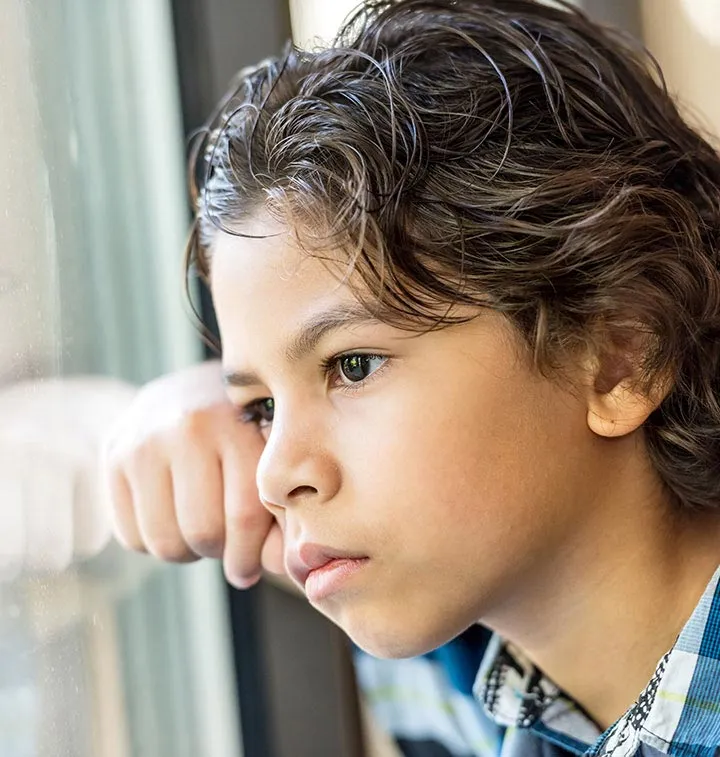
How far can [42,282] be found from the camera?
79 centimetres

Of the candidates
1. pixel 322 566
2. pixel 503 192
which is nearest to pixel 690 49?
pixel 503 192

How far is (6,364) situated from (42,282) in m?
0.09

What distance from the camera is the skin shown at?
751mm

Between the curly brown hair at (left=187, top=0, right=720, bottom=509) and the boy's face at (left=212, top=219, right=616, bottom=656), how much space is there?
0.03 metres

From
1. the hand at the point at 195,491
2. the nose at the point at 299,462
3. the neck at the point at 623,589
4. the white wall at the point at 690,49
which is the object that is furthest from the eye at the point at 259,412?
the white wall at the point at 690,49

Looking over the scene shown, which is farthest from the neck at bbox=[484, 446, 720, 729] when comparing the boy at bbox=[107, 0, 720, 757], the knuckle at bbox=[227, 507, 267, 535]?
the knuckle at bbox=[227, 507, 267, 535]

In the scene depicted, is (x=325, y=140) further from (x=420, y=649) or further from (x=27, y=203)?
(x=420, y=649)

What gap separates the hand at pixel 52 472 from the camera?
2.39 ft

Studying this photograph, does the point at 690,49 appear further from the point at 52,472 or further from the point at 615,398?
the point at 52,472

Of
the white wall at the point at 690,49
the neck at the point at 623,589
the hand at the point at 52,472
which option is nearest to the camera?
the hand at the point at 52,472

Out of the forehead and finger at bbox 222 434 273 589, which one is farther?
finger at bbox 222 434 273 589

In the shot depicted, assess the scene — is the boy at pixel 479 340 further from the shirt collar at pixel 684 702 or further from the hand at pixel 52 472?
the hand at pixel 52 472

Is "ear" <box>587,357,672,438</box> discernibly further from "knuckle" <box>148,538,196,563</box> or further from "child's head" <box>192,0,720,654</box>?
"knuckle" <box>148,538,196,563</box>

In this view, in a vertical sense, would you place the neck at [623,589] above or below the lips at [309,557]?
below
